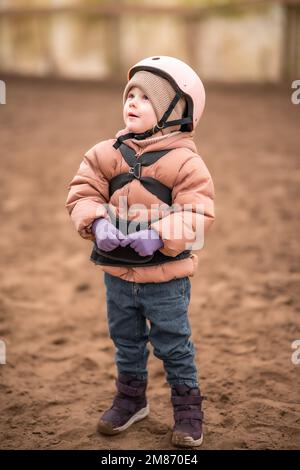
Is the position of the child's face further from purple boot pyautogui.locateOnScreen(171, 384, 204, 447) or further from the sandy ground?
the sandy ground

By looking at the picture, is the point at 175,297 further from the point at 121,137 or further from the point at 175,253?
the point at 121,137

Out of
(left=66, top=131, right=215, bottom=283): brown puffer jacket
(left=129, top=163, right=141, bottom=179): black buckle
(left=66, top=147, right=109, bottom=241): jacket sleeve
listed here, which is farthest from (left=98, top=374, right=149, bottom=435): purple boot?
(left=129, top=163, right=141, bottom=179): black buckle

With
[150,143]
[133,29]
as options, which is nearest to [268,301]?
[150,143]

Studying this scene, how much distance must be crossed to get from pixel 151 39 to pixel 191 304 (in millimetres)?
8017

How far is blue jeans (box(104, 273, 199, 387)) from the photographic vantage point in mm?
2404

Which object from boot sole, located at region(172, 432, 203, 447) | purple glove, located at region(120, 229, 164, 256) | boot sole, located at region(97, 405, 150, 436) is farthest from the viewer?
boot sole, located at region(97, 405, 150, 436)

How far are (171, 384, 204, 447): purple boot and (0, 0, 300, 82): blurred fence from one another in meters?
8.24

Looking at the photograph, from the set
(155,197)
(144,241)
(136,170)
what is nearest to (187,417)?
(144,241)

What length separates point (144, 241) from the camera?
2.21 meters

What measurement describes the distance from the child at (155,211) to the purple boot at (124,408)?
20cm

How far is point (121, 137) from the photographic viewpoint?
2.36 metres

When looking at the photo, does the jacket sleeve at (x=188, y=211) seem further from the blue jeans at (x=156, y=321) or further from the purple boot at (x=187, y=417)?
the purple boot at (x=187, y=417)

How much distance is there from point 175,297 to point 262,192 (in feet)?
11.5

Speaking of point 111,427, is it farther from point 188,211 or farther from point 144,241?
point 188,211
